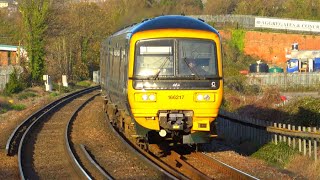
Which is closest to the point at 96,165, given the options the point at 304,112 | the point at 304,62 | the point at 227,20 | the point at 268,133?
the point at 268,133

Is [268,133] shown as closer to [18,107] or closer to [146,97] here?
[146,97]

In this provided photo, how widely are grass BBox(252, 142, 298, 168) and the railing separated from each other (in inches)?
6.8

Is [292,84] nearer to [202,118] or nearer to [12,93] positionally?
[12,93]

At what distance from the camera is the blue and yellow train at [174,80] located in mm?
12039

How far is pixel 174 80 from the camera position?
39.6 feet

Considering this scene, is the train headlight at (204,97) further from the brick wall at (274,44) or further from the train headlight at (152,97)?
the brick wall at (274,44)

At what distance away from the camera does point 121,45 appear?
1406 centimetres

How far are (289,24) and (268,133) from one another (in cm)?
4541

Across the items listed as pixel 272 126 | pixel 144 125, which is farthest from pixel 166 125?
pixel 272 126

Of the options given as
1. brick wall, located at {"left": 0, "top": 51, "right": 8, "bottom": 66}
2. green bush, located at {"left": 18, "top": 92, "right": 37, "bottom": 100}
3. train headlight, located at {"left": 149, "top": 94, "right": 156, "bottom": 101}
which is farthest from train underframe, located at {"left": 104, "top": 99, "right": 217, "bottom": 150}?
brick wall, located at {"left": 0, "top": 51, "right": 8, "bottom": 66}

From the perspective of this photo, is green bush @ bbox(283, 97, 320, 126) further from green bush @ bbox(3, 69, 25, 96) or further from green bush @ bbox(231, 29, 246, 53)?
green bush @ bbox(231, 29, 246, 53)

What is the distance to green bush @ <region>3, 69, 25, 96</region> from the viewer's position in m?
35.7

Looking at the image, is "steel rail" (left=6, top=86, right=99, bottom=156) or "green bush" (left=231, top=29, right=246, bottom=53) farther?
"green bush" (left=231, top=29, right=246, bottom=53)

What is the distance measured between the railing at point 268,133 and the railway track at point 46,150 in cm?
475
